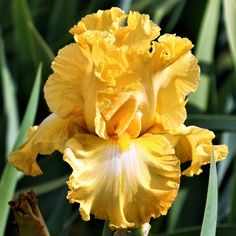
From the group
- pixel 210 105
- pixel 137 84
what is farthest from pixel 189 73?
pixel 210 105

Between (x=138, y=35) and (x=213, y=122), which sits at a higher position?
(x=138, y=35)

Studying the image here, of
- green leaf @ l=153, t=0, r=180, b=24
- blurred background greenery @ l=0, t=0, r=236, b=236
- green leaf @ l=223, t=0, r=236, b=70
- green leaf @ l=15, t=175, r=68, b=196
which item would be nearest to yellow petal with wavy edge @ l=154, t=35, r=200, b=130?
blurred background greenery @ l=0, t=0, r=236, b=236

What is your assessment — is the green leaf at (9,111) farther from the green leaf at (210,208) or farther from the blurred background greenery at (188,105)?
the green leaf at (210,208)

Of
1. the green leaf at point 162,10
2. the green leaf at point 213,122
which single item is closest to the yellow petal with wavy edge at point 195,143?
the green leaf at point 213,122

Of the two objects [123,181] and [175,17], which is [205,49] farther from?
[123,181]

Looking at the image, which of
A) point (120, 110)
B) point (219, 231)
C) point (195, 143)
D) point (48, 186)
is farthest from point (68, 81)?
point (48, 186)

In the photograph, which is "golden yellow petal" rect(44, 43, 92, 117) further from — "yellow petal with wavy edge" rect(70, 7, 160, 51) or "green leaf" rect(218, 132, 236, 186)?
"green leaf" rect(218, 132, 236, 186)
